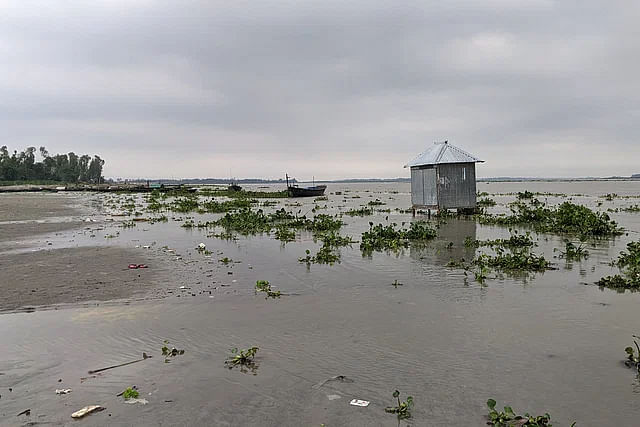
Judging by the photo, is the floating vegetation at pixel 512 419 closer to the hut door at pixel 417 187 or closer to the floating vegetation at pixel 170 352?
the floating vegetation at pixel 170 352

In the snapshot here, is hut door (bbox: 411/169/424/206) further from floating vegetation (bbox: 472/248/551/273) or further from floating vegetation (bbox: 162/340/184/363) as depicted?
floating vegetation (bbox: 162/340/184/363)

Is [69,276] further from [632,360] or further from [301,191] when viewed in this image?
[301,191]

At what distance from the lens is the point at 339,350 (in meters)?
6.84

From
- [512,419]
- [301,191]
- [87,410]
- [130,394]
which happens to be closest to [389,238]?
[512,419]

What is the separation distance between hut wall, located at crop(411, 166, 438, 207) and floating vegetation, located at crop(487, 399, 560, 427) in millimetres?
22979

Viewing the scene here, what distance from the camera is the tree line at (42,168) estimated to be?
107m

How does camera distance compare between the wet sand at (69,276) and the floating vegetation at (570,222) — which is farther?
the floating vegetation at (570,222)

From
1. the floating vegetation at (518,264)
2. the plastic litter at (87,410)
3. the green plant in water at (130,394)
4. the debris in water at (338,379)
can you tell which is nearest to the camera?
the plastic litter at (87,410)

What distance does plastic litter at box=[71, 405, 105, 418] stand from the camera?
193 inches

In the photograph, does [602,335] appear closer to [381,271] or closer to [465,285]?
[465,285]

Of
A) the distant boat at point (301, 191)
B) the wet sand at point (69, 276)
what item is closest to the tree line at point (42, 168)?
the distant boat at point (301, 191)

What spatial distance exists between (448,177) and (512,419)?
2318cm

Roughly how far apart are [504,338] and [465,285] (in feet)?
11.8

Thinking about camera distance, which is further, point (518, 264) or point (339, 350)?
point (518, 264)
